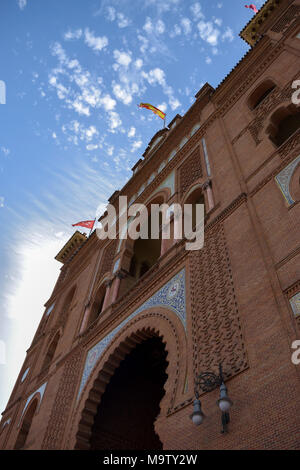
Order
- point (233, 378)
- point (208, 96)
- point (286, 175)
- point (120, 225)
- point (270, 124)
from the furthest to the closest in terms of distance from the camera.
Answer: point (120, 225) → point (208, 96) → point (270, 124) → point (286, 175) → point (233, 378)

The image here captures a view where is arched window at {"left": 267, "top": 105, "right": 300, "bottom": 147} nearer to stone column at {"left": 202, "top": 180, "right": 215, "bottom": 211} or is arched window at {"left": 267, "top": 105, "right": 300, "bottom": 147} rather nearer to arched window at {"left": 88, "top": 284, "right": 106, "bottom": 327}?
stone column at {"left": 202, "top": 180, "right": 215, "bottom": 211}

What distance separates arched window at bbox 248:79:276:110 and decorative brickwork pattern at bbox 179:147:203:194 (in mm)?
1650

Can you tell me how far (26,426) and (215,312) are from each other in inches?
263

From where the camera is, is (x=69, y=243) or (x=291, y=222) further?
(x=69, y=243)

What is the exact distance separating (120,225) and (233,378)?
7910 millimetres

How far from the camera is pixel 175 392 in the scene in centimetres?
479

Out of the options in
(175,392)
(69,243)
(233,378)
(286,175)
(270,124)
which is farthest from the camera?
(69,243)

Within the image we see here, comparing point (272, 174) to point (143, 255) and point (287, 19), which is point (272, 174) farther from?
point (143, 255)

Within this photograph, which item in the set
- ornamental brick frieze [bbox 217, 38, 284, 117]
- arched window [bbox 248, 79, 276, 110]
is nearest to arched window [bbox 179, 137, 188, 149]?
ornamental brick frieze [bbox 217, 38, 284, 117]

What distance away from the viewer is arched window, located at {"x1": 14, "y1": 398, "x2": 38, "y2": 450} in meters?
8.85
